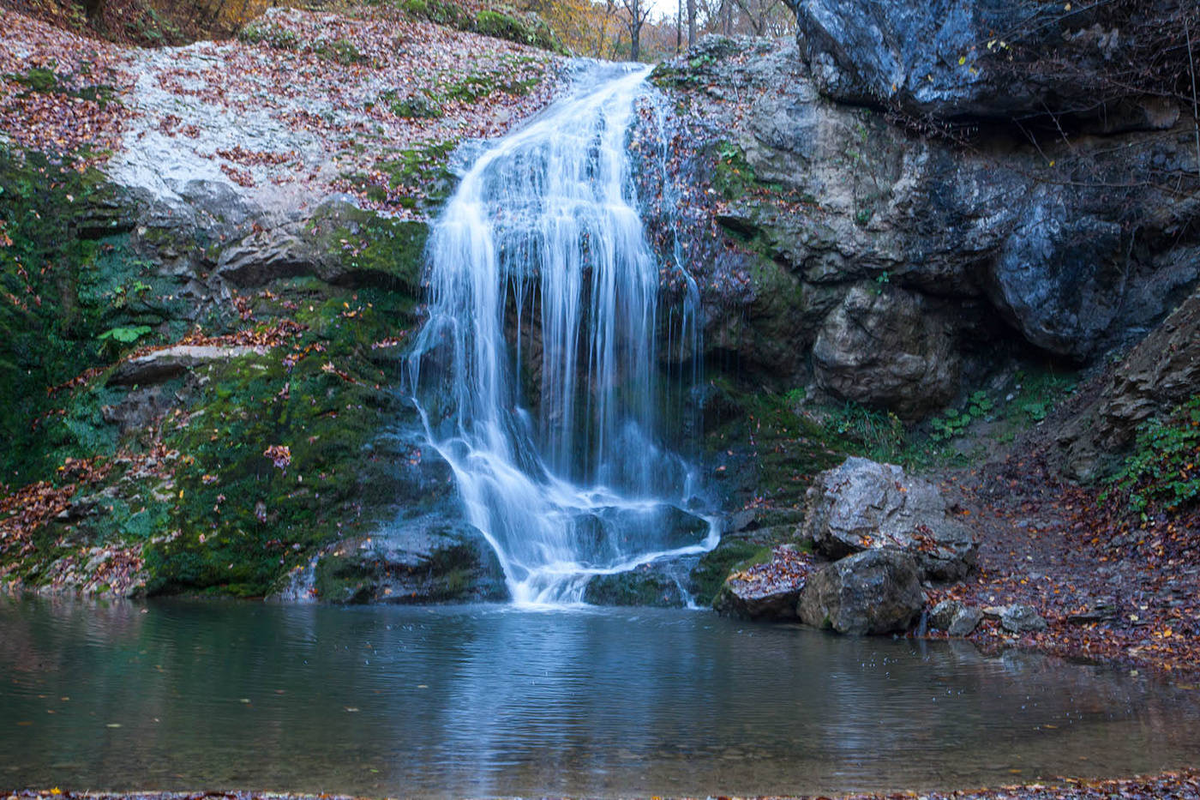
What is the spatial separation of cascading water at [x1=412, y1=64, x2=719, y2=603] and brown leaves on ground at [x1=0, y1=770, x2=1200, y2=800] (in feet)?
25.0

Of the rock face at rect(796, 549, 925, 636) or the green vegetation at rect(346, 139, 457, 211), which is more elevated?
the green vegetation at rect(346, 139, 457, 211)

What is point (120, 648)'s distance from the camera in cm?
598

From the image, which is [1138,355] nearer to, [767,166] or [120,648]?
[767,166]

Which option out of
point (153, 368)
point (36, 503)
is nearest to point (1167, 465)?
point (153, 368)

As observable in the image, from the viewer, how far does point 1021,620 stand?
7.33 meters

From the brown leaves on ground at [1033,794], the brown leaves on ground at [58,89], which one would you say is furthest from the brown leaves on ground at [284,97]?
the brown leaves on ground at [1033,794]

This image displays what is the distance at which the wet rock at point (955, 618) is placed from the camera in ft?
24.8

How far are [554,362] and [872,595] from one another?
6453 mm

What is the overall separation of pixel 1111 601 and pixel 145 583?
31.2ft

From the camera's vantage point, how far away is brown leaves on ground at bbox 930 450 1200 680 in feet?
21.6

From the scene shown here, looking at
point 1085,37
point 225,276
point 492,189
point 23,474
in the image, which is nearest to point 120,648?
point 23,474

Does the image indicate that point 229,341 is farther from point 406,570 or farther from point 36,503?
point 406,570

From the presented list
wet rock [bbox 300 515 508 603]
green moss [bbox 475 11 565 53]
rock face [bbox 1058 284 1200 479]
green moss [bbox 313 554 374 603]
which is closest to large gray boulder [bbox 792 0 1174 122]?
rock face [bbox 1058 284 1200 479]

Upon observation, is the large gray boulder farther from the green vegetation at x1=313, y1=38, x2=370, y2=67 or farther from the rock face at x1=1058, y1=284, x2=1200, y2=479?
the green vegetation at x1=313, y1=38, x2=370, y2=67
